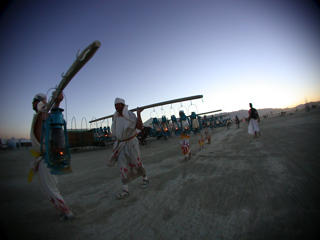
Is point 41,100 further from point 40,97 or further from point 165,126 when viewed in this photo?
point 165,126

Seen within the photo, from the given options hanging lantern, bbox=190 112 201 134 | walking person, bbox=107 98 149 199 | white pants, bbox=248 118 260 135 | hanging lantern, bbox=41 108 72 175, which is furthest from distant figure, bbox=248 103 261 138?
hanging lantern, bbox=41 108 72 175

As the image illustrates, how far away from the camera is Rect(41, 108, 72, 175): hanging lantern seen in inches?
69.5

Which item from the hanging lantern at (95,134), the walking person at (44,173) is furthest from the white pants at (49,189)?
the hanging lantern at (95,134)

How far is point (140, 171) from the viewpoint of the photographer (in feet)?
11.0

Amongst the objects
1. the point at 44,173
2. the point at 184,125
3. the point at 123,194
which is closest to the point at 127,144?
the point at 123,194

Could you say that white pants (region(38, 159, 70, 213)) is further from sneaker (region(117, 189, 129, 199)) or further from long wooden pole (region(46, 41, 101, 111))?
long wooden pole (region(46, 41, 101, 111))

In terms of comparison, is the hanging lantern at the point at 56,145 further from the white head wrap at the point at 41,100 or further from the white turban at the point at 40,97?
the white turban at the point at 40,97

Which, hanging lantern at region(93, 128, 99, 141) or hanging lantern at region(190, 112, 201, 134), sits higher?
hanging lantern at region(93, 128, 99, 141)

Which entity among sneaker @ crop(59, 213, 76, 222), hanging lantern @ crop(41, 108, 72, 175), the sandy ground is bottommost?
the sandy ground

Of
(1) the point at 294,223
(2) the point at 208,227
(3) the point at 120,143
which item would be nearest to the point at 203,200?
(2) the point at 208,227

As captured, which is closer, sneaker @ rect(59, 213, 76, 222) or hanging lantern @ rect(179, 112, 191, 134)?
sneaker @ rect(59, 213, 76, 222)

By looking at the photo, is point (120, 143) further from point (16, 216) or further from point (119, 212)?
point (16, 216)

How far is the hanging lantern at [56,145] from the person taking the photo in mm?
1766

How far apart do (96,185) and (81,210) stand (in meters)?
1.37
